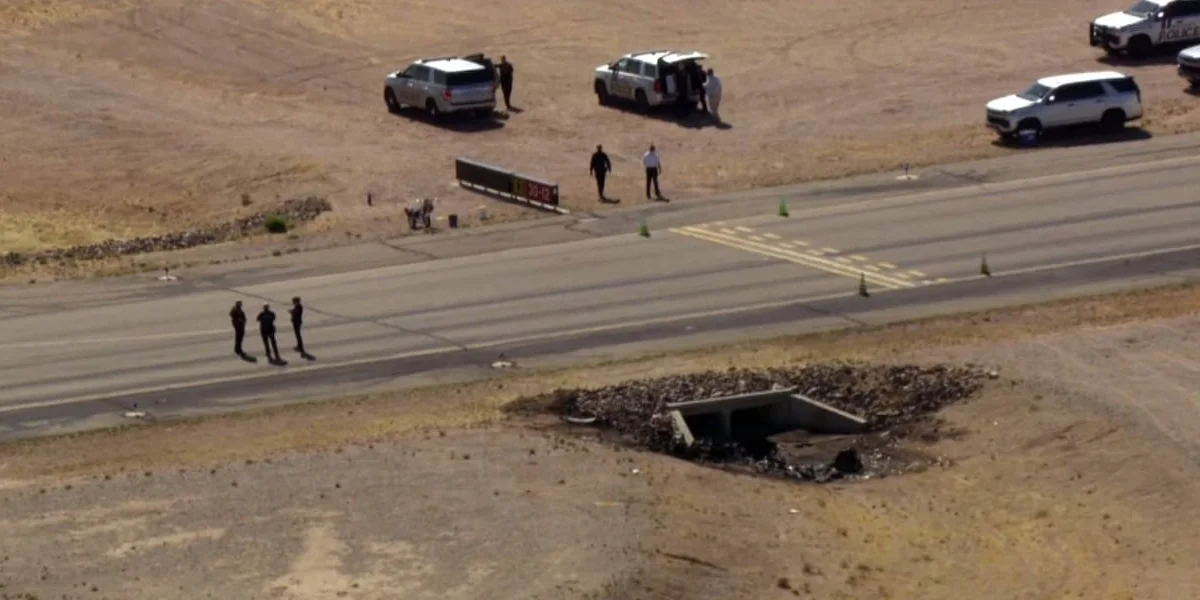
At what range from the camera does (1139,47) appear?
229ft

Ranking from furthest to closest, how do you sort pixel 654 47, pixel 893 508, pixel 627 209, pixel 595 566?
pixel 654 47, pixel 627 209, pixel 893 508, pixel 595 566

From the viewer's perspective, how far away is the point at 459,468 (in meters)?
36.5

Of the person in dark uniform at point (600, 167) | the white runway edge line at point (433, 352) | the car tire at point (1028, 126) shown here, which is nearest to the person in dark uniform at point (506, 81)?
the person in dark uniform at point (600, 167)

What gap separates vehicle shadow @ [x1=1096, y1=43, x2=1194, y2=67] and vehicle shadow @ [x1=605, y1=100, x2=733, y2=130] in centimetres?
1208

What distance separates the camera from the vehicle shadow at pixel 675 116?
65.1 meters

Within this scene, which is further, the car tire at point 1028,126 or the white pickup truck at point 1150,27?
the white pickup truck at point 1150,27

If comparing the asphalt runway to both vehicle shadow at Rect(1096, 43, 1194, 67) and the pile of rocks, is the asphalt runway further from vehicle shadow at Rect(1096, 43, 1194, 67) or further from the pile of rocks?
vehicle shadow at Rect(1096, 43, 1194, 67)

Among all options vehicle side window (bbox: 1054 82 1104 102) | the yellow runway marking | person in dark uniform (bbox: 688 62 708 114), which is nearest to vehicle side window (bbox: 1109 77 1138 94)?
vehicle side window (bbox: 1054 82 1104 102)

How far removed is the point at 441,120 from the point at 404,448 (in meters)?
29.6

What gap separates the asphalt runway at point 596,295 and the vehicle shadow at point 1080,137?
5.21 m

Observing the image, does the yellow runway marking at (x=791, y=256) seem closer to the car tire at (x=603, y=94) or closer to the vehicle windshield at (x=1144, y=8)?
the car tire at (x=603, y=94)

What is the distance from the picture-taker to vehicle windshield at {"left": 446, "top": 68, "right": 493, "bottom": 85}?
65.6 metres

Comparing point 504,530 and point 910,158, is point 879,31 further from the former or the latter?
point 504,530

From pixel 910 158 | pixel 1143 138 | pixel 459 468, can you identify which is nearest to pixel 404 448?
pixel 459 468
